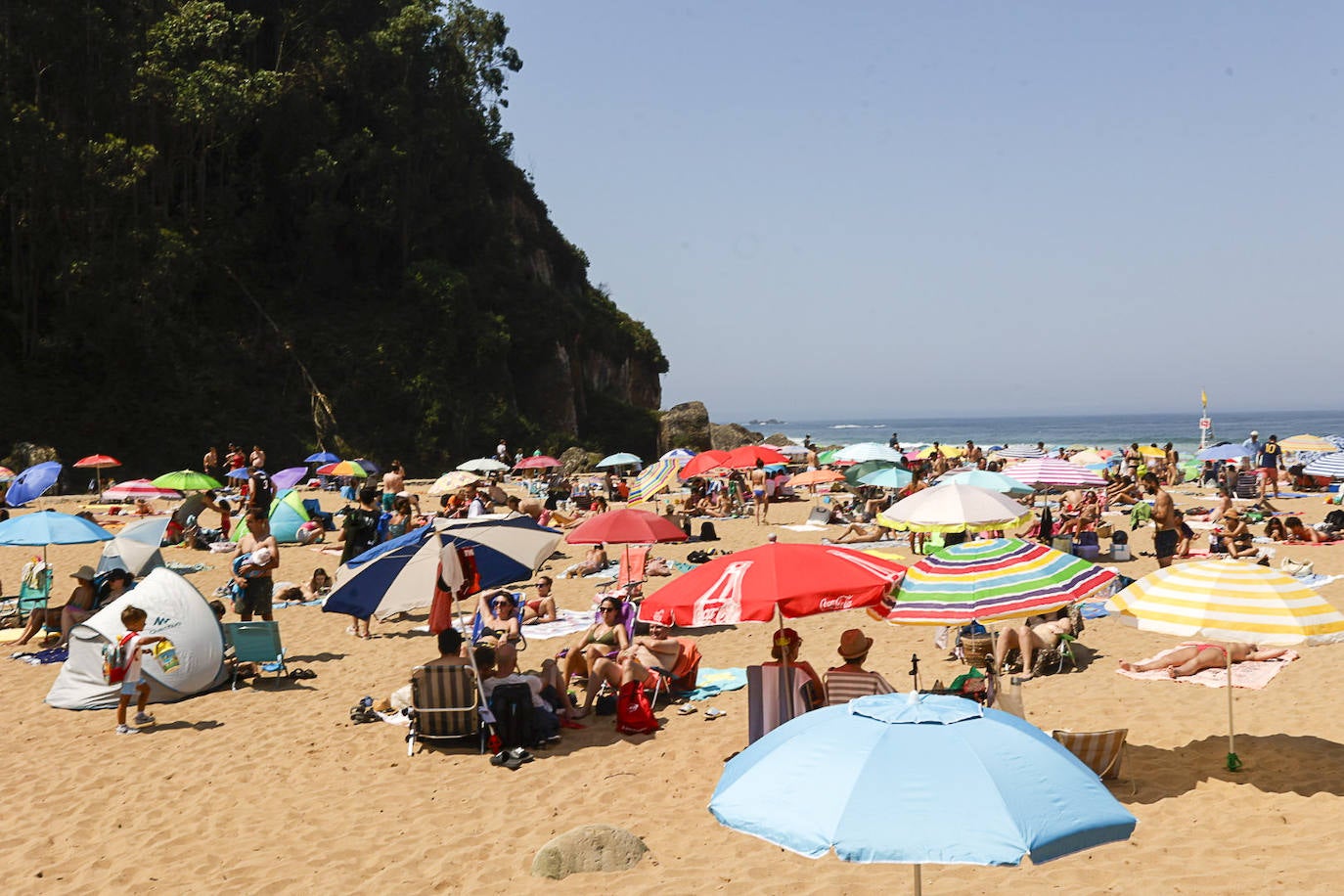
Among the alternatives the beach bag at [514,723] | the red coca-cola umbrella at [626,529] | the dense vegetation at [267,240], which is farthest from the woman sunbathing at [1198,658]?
the dense vegetation at [267,240]

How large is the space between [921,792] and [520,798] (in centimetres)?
443

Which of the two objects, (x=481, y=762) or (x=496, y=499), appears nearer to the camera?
(x=481, y=762)

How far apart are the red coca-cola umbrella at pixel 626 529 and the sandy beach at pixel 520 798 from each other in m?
2.36

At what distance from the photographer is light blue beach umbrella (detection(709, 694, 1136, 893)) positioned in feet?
9.96

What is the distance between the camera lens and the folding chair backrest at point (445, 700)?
794 cm

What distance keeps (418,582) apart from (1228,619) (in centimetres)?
606

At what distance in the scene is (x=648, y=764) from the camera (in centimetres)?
752

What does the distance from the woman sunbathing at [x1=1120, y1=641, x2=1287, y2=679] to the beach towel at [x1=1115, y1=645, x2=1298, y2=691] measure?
41 millimetres

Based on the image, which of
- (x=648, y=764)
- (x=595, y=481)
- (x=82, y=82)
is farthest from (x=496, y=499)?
(x=82, y=82)

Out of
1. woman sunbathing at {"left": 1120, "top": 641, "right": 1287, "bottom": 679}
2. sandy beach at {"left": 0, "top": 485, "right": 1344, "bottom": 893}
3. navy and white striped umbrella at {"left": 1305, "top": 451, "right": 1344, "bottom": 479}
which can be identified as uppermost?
navy and white striped umbrella at {"left": 1305, "top": 451, "right": 1344, "bottom": 479}

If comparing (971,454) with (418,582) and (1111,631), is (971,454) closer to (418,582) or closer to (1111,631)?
(1111,631)

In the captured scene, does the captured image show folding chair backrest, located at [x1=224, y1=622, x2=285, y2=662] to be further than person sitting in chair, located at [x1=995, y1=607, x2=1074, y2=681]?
Yes

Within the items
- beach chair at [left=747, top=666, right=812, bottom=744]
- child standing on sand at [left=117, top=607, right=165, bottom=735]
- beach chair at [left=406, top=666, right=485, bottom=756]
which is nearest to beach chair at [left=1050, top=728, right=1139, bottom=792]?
beach chair at [left=747, top=666, right=812, bottom=744]

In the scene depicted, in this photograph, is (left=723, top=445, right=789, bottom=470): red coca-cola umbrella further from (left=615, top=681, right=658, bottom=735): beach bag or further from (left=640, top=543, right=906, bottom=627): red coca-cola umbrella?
(left=640, top=543, right=906, bottom=627): red coca-cola umbrella
